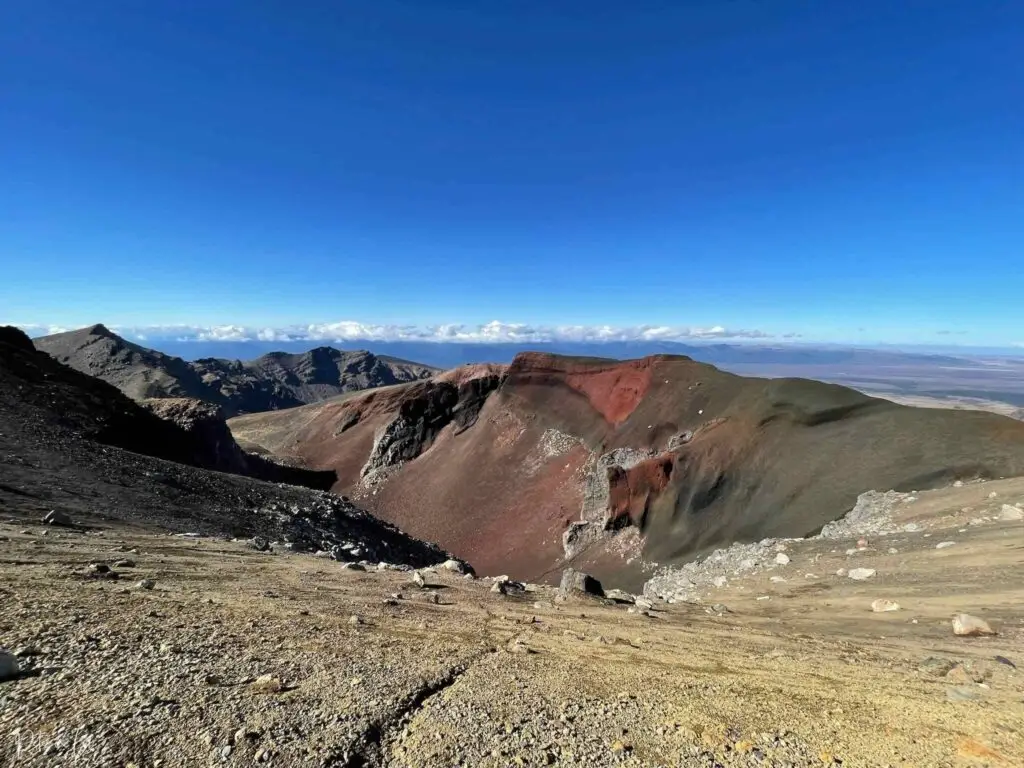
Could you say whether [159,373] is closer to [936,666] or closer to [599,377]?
[599,377]

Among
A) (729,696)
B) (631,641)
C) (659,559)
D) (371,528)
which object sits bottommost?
(659,559)

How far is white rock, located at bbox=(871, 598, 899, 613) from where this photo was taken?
12.5m

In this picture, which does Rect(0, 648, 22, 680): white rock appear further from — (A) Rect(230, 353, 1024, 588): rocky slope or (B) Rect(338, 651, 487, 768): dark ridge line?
(A) Rect(230, 353, 1024, 588): rocky slope

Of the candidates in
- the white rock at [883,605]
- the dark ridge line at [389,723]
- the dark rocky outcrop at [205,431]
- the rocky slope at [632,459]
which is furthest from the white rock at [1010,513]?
the dark rocky outcrop at [205,431]

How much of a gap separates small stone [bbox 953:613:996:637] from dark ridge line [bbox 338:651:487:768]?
9813mm

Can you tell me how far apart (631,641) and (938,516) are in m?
15.8

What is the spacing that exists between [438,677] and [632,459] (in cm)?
3689

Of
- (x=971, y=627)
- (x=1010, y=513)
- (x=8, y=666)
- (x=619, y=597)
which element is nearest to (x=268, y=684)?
(x=8, y=666)

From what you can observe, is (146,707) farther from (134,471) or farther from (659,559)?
(659,559)

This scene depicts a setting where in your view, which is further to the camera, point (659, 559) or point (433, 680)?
point (659, 559)

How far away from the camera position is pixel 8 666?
17.1 feet

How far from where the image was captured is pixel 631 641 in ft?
30.5

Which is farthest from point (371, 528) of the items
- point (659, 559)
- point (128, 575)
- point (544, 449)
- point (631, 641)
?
point (544, 449)

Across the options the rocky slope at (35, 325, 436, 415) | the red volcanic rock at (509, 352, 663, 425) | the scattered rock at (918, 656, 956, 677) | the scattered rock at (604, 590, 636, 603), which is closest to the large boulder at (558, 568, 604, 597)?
the scattered rock at (604, 590, 636, 603)
